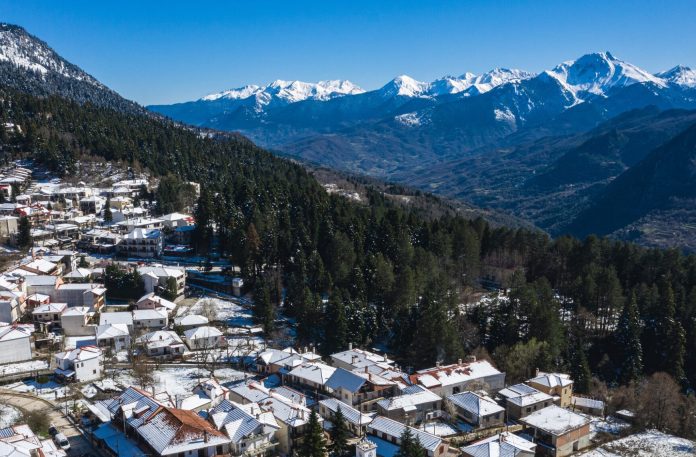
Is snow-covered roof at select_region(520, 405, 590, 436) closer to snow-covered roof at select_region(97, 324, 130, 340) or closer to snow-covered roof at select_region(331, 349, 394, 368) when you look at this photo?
snow-covered roof at select_region(331, 349, 394, 368)

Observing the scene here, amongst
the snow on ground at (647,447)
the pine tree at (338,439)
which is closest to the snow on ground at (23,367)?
the pine tree at (338,439)

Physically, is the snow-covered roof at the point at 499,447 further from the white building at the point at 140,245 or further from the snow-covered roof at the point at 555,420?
the white building at the point at 140,245

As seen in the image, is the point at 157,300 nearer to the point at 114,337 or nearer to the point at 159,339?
the point at 114,337

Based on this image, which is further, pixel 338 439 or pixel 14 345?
pixel 14 345

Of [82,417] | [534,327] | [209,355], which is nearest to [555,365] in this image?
[534,327]

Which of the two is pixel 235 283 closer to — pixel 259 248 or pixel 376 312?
pixel 259 248

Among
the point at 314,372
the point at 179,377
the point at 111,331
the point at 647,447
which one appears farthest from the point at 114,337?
the point at 647,447

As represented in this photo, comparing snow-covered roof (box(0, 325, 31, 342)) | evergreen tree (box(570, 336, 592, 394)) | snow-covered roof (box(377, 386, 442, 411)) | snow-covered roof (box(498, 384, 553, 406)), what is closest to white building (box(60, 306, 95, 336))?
snow-covered roof (box(0, 325, 31, 342))
